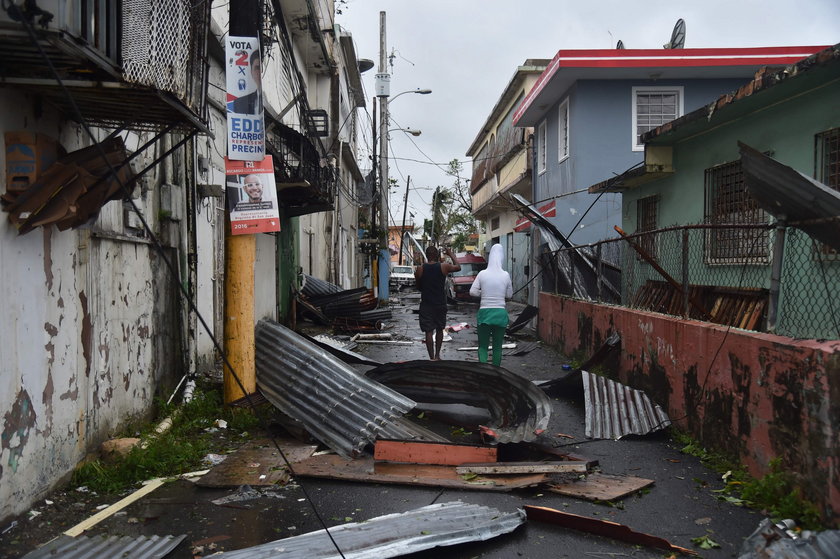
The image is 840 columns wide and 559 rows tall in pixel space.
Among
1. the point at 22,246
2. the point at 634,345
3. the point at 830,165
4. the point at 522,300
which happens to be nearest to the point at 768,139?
the point at 830,165

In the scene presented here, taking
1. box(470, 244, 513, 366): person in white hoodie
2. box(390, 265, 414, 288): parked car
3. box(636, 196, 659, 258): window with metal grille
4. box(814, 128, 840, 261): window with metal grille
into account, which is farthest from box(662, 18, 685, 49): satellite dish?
box(390, 265, 414, 288): parked car

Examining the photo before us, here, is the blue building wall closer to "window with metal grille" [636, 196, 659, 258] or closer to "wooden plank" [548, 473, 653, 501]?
"window with metal grille" [636, 196, 659, 258]

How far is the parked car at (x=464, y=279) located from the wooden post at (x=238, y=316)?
66.1 ft

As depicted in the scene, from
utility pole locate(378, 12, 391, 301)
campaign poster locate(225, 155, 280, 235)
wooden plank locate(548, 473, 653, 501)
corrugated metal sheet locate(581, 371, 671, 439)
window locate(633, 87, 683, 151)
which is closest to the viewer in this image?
wooden plank locate(548, 473, 653, 501)

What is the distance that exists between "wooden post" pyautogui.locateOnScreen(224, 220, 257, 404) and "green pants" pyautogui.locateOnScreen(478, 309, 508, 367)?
10.8ft

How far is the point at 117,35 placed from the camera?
158 inches

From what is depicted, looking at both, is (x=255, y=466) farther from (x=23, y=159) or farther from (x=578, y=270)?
(x=578, y=270)

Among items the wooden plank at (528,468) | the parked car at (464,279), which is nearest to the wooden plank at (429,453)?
the wooden plank at (528,468)

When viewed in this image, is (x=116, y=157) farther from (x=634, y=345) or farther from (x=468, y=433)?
(x=634, y=345)

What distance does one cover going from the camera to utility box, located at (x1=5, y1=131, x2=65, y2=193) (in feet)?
12.9

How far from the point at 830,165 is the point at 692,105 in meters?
9.40

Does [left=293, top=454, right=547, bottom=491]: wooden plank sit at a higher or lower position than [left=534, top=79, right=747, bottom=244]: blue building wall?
lower

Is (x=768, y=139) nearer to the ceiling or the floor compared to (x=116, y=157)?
nearer to the ceiling

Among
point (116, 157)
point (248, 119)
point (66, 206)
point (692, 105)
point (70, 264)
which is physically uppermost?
point (692, 105)
